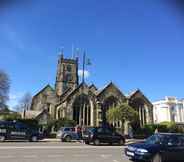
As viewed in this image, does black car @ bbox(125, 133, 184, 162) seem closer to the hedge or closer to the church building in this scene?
the hedge

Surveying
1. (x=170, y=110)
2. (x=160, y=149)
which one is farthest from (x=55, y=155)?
(x=170, y=110)

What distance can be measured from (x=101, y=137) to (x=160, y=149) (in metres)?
12.3

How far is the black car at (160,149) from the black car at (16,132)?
1523cm

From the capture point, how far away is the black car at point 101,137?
77.0 feet

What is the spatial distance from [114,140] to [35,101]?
39.3m

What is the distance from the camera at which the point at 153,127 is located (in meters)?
47.7

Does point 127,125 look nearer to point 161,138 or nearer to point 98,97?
point 98,97

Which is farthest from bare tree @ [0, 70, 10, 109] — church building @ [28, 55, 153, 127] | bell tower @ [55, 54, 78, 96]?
bell tower @ [55, 54, 78, 96]

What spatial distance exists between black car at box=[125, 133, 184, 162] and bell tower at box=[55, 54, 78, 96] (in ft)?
194

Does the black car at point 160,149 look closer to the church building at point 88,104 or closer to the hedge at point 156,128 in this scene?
the hedge at point 156,128

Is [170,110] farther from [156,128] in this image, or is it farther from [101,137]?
[101,137]

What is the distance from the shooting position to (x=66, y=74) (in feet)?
242

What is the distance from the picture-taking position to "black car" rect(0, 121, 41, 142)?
2486 cm

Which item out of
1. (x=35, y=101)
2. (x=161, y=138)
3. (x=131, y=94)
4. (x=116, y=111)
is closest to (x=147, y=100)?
(x=131, y=94)
